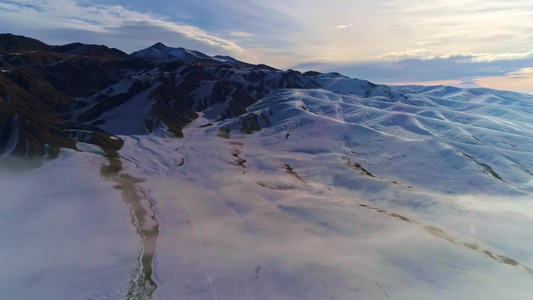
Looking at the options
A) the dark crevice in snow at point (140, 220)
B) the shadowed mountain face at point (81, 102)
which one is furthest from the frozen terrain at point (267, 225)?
the shadowed mountain face at point (81, 102)

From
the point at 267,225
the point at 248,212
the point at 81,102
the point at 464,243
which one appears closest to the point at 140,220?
the point at 248,212

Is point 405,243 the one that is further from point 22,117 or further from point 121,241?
point 22,117

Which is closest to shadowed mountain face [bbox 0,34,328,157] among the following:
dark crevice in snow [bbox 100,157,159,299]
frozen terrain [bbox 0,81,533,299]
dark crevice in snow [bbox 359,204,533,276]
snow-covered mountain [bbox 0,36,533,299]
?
snow-covered mountain [bbox 0,36,533,299]

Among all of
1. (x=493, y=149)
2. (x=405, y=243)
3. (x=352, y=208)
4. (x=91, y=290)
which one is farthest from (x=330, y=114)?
(x=91, y=290)

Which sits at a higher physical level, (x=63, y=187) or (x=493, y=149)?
(x=493, y=149)

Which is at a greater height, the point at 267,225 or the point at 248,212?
the point at 248,212

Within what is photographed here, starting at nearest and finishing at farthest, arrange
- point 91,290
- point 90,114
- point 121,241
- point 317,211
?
point 91,290 < point 121,241 < point 317,211 < point 90,114

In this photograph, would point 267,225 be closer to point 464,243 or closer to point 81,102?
point 464,243
